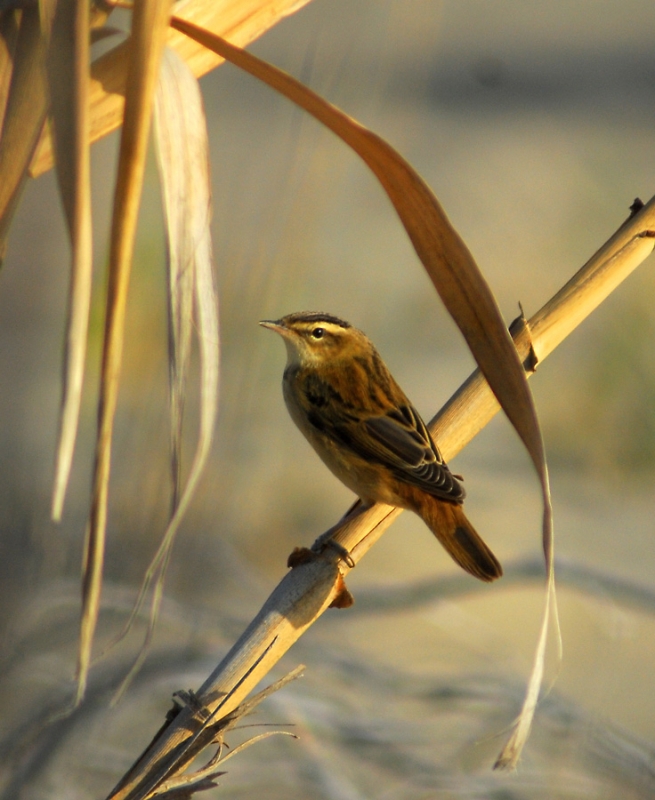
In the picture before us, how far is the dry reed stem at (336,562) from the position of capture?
1244 millimetres

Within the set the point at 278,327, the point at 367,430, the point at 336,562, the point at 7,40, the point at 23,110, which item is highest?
the point at 278,327

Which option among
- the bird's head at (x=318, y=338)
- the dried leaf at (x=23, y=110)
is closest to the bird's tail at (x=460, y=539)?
the bird's head at (x=318, y=338)

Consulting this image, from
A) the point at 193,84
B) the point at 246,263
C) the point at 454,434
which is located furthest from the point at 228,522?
the point at 193,84

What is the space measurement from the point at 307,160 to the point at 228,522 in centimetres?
175

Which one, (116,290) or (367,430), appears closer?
(116,290)

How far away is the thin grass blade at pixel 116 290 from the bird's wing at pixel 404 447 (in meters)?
0.99

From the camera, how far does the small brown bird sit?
2016 mm

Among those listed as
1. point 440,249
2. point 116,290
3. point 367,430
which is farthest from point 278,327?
point 116,290

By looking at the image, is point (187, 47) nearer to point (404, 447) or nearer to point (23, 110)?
point (23, 110)

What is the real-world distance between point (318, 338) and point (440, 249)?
1357mm

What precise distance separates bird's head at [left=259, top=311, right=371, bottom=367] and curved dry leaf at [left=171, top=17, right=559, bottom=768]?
127 centimetres

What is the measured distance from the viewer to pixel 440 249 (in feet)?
3.83

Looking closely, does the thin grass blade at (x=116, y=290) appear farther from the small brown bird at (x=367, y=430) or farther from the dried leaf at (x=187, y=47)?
the small brown bird at (x=367, y=430)

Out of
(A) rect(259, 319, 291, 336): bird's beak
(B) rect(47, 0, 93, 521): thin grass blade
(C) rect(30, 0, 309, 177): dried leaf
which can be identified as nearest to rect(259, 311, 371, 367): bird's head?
(A) rect(259, 319, 291, 336): bird's beak
